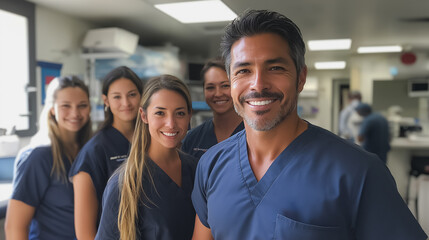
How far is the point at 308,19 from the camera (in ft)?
7.84

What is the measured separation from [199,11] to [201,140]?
3.89 feet

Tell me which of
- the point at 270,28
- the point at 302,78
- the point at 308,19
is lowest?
the point at 302,78

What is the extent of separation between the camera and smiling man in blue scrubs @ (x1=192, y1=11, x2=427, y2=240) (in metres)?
0.73

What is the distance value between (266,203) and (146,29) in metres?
3.23

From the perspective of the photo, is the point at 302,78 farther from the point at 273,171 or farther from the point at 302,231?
the point at 302,231

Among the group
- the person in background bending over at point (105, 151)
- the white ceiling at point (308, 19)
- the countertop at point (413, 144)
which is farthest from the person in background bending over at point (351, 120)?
the person in background bending over at point (105, 151)

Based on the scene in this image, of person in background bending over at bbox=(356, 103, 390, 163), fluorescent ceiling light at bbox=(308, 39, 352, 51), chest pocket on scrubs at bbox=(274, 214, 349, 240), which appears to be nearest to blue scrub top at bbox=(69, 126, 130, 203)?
chest pocket on scrubs at bbox=(274, 214, 349, 240)

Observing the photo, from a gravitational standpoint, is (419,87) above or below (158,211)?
above

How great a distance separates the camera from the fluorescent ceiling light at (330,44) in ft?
11.3

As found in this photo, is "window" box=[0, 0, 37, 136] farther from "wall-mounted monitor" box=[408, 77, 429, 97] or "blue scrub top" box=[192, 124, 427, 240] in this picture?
"wall-mounted monitor" box=[408, 77, 429, 97]

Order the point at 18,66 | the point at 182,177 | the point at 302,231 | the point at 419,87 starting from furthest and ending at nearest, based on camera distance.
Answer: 1. the point at 419,87
2. the point at 18,66
3. the point at 182,177
4. the point at 302,231

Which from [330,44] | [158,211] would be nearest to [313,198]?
[158,211]

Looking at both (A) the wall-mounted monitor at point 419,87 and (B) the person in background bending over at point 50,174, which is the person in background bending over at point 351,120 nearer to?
(A) the wall-mounted monitor at point 419,87

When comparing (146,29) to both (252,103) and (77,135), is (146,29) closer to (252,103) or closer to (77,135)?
(77,135)
